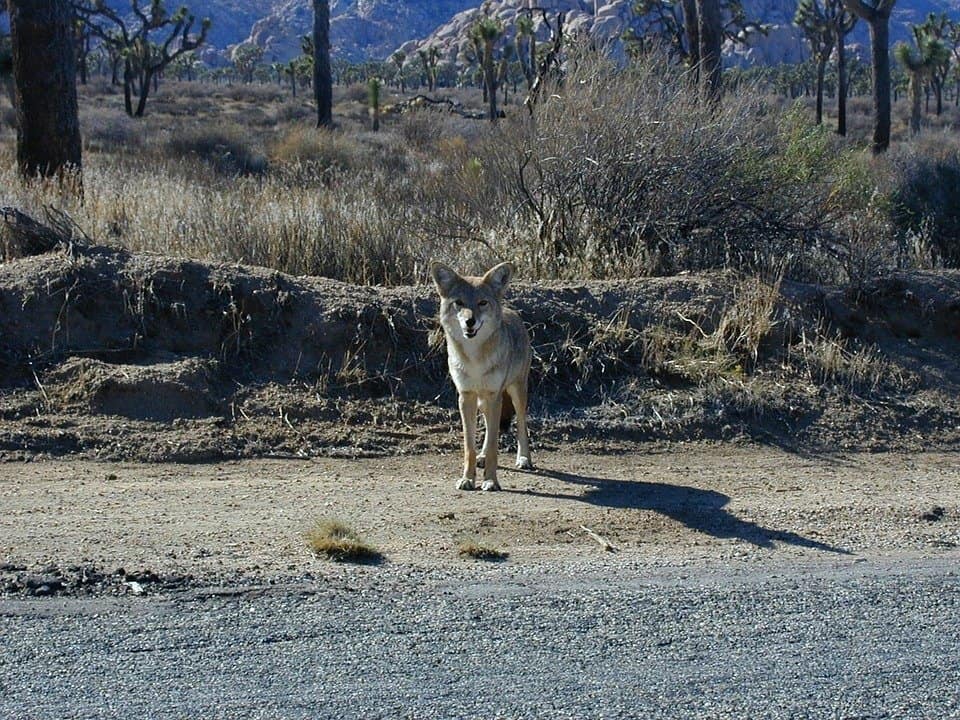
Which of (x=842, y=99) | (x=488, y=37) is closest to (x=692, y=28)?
(x=842, y=99)

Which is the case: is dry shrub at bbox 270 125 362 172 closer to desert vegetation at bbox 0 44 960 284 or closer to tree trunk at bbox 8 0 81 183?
tree trunk at bbox 8 0 81 183

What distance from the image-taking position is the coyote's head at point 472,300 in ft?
29.0

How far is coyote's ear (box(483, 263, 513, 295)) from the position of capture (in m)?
9.07

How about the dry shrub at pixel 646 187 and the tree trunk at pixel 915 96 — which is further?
the tree trunk at pixel 915 96

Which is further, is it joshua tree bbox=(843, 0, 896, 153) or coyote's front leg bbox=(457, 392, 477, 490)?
joshua tree bbox=(843, 0, 896, 153)

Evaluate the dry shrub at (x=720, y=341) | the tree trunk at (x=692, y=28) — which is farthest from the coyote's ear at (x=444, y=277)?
the tree trunk at (x=692, y=28)

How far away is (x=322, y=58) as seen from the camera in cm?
3425

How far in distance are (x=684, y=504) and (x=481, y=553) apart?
204cm

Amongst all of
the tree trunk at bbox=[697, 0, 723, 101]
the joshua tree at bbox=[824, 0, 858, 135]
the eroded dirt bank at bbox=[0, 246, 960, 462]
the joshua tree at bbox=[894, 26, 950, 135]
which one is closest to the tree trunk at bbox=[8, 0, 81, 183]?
the eroded dirt bank at bbox=[0, 246, 960, 462]

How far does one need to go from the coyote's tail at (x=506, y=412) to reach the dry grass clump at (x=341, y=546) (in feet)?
8.72

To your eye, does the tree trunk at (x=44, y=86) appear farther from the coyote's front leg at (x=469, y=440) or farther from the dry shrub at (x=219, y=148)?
the dry shrub at (x=219, y=148)

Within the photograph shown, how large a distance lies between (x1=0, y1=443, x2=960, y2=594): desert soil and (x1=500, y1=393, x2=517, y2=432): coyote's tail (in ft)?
1.28

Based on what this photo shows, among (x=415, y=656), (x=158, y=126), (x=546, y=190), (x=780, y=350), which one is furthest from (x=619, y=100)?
(x=158, y=126)

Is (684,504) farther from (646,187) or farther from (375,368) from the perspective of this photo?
(646,187)
